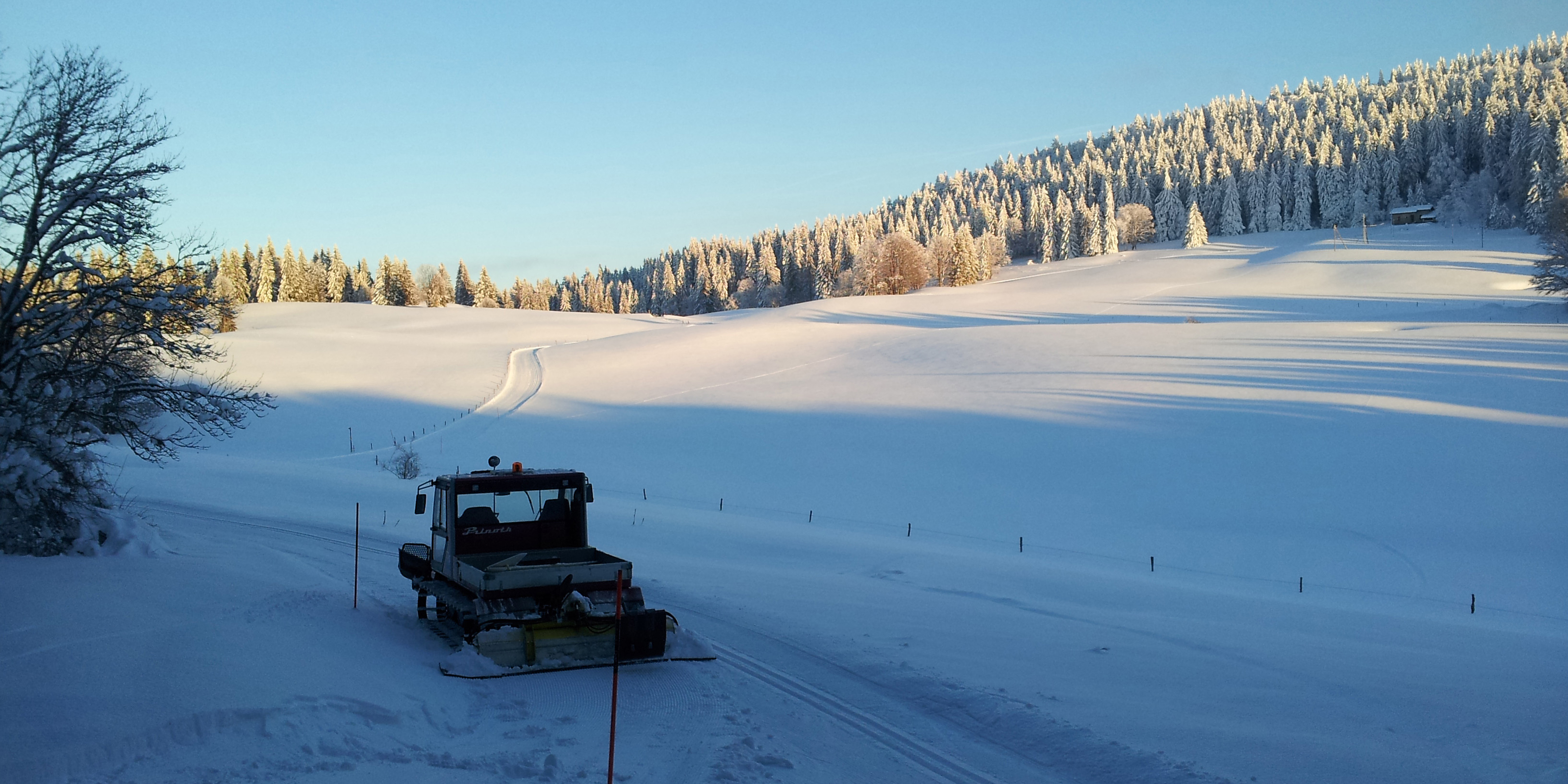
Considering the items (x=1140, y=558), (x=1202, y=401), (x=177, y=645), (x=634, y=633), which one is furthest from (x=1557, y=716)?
(x=1202, y=401)

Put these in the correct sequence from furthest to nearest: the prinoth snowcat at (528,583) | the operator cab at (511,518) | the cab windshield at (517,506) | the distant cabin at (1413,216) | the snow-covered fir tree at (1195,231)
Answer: the snow-covered fir tree at (1195,231), the distant cabin at (1413,216), the cab windshield at (517,506), the operator cab at (511,518), the prinoth snowcat at (528,583)

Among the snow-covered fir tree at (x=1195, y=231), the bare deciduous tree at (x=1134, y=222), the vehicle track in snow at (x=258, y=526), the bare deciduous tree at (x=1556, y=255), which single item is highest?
the bare deciduous tree at (x=1134, y=222)

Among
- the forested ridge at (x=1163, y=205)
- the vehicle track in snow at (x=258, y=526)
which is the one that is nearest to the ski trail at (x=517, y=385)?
the vehicle track in snow at (x=258, y=526)

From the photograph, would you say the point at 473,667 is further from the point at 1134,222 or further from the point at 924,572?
the point at 1134,222

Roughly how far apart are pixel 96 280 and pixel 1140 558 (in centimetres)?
2048

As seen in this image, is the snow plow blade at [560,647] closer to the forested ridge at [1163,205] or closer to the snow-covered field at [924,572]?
the snow-covered field at [924,572]

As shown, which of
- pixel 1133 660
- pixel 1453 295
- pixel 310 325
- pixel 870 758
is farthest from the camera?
pixel 310 325

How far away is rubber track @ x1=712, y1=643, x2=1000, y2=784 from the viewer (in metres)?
7.12

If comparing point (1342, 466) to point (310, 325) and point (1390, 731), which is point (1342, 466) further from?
point (310, 325)

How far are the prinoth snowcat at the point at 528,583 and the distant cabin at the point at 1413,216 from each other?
425ft

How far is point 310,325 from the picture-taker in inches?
3199

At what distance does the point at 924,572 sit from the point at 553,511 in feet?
26.8

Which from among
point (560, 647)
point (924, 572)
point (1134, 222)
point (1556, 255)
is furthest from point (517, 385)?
point (1134, 222)

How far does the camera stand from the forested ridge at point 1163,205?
105 metres
